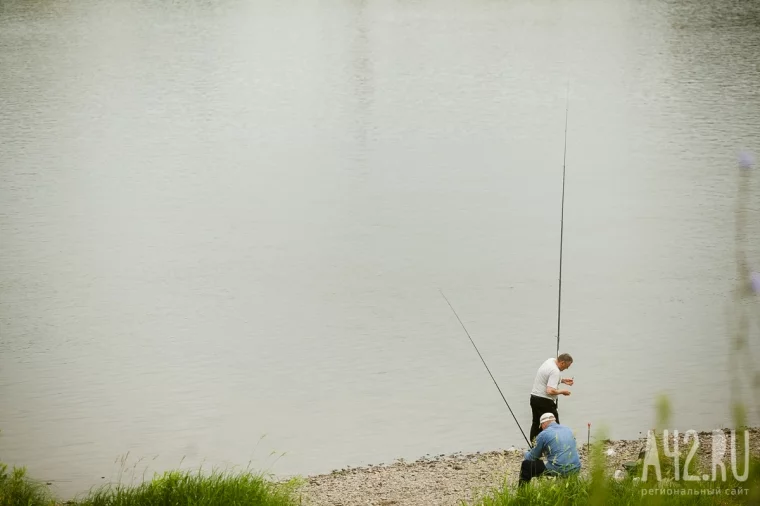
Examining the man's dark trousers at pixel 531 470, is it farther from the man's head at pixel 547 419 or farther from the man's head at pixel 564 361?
the man's head at pixel 564 361

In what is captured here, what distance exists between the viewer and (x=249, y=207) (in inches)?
760

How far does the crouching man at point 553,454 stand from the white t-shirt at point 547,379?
1151mm

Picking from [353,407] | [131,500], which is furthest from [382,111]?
[131,500]

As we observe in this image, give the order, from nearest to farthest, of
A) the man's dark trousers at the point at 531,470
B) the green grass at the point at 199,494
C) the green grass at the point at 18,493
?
the man's dark trousers at the point at 531,470 → the green grass at the point at 199,494 → the green grass at the point at 18,493

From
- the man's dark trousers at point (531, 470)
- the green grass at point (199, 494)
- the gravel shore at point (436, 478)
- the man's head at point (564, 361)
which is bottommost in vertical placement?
the gravel shore at point (436, 478)

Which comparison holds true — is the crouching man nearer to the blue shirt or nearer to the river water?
the blue shirt

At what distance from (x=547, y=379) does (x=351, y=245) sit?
29.8 ft

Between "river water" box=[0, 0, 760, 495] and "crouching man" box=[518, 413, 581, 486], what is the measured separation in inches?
106

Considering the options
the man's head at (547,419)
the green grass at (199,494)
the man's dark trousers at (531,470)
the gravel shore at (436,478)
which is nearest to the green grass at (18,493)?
the green grass at (199,494)

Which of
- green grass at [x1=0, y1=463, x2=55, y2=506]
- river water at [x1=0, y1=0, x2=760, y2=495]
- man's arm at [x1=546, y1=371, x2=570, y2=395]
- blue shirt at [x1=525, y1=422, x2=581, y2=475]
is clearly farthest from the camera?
river water at [x1=0, y1=0, x2=760, y2=495]

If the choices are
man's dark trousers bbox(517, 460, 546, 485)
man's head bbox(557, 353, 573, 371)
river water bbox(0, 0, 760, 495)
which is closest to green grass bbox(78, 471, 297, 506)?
man's dark trousers bbox(517, 460, 546, 485)

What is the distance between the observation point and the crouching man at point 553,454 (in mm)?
6938

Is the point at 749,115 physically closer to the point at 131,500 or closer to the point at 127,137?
the point at 127,137

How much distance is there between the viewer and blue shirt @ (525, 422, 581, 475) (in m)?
6.93
